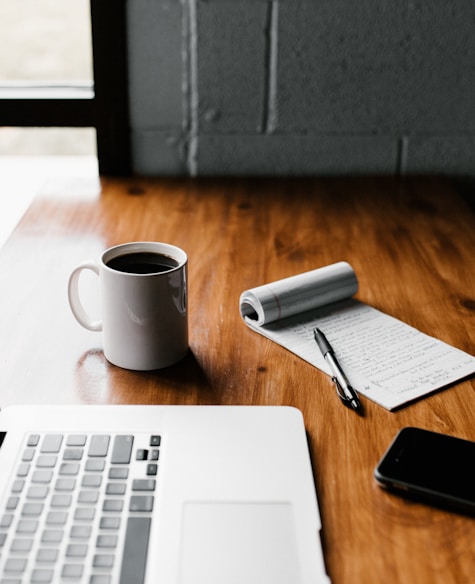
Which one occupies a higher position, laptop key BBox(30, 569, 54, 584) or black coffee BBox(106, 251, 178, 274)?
black coffee BBox(106, 251, 178, 274)

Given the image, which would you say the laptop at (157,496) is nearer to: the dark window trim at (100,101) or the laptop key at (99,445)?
the laptop key at (99,445)

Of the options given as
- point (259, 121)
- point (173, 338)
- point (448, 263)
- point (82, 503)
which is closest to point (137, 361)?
point (173, 338)

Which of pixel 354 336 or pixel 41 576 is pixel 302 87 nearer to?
pixel 354 336

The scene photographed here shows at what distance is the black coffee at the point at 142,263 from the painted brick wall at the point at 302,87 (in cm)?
Answer: 73

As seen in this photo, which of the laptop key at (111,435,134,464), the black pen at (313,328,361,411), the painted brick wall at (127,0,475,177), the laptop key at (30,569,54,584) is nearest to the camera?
the laptop key at (30,569,54,584)

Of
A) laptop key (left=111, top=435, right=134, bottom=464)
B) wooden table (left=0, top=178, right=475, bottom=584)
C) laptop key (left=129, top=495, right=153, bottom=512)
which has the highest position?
laptop key (left=129, top=495, right=153, bottom=512)

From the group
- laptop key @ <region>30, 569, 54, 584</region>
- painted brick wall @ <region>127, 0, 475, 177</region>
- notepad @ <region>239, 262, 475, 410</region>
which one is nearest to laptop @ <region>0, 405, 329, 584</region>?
laptop key @ <region>30, 569, 54, 584</region>

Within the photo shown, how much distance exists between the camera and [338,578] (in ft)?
1.82

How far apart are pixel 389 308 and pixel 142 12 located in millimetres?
809

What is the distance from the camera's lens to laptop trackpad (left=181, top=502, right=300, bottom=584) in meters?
0.54

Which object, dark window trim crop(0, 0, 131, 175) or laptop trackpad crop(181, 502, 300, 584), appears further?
dark window trim crop(0, 0, 131, 175)

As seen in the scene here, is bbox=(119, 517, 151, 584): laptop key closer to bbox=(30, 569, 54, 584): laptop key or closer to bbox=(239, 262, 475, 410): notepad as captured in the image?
bbox=(30, 569, 54, 584): laptop key

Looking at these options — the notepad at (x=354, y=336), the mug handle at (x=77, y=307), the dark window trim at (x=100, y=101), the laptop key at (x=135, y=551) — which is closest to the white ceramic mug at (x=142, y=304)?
the mug handle at (x=77, y=307)

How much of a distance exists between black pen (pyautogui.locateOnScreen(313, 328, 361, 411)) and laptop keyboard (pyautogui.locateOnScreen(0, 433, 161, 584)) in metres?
0.21
